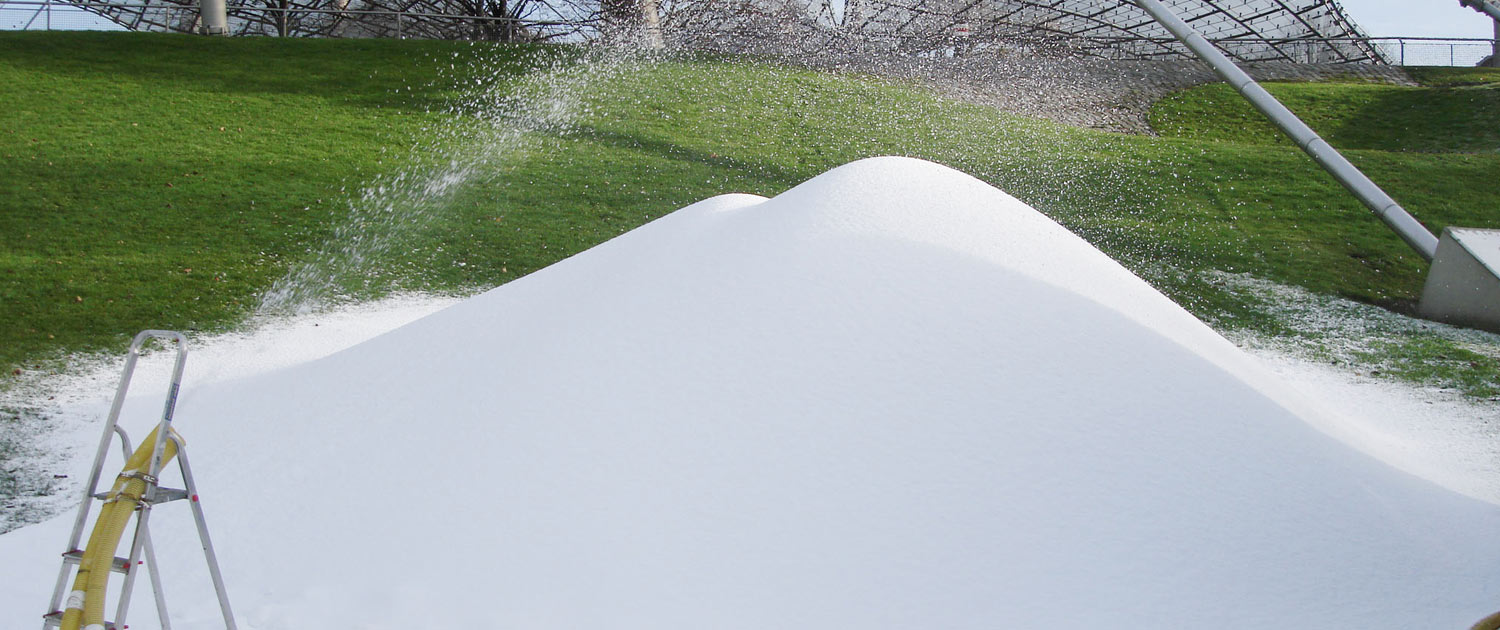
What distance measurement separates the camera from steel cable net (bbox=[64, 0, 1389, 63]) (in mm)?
17375

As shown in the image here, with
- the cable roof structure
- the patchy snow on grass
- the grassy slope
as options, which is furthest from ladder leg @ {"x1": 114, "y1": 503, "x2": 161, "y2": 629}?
the cable roof structure

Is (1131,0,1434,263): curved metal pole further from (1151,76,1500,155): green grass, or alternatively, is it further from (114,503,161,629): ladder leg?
(114,503,161,629): ladder leg

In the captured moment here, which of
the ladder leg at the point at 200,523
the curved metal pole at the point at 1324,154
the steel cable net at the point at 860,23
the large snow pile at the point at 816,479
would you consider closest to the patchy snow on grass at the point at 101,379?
the large snow pile at the point at 816,479

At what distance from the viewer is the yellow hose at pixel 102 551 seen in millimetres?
1776

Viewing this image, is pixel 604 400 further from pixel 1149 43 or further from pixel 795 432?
pixel 1149 43

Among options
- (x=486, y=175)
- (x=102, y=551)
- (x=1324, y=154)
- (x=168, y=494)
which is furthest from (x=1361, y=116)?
(x=102, y=551)

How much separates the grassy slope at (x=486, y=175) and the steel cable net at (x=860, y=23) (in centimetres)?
263

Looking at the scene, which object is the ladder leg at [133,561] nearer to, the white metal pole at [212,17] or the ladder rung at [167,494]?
the ladder rung at [167,494]

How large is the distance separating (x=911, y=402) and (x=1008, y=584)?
0.74 meters

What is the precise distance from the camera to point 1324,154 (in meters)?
8.41

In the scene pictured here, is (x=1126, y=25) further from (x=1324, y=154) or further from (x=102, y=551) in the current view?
(x=102, y=551)

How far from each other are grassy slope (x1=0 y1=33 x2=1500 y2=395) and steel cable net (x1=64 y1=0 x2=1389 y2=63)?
263 centimetres

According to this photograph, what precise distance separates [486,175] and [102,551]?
913 cm

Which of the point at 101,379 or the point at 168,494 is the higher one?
the point at 168,494
